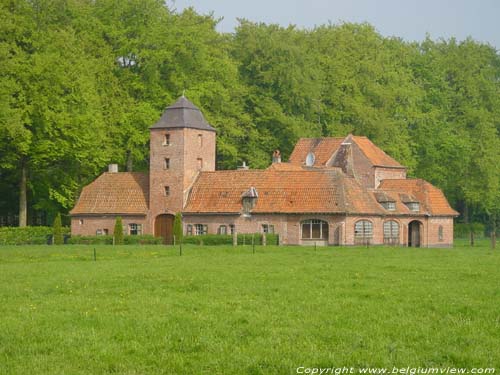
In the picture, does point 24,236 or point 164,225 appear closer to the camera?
point 24,236

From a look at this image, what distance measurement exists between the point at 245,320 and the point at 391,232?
44.6m

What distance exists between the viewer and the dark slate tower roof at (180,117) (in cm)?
6062

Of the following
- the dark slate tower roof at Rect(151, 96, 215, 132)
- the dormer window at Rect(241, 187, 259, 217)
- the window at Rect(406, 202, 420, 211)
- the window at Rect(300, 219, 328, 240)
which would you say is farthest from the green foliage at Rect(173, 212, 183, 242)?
the window at Rect(406, 202, 420, 211)

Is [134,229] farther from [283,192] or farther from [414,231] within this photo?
[414,231]

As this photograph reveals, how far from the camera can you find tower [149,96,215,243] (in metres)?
60.6

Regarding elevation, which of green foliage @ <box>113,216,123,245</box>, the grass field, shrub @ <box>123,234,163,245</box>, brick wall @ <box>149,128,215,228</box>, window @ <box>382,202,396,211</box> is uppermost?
brick wall @ <box>149,128,215,228</box>

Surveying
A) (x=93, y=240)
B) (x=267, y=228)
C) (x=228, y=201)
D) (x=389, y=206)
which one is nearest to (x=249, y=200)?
(x=228, y=201)

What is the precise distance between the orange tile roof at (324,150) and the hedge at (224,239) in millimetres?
15078

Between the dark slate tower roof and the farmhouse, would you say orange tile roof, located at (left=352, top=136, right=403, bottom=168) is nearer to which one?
the farmhouse

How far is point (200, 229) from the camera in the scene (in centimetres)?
6016

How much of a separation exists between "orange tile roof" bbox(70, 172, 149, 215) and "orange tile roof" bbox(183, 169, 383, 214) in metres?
3.56

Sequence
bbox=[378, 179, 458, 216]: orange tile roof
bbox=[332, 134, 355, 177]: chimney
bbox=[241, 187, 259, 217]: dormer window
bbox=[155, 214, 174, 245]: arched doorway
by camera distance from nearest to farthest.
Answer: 1. bbox=[241, 187, 259, 217]: dormer window
2. bbox=[155, 214, 174, 245]: arched doorway
3. bbox=[378, 179, 458, 216]: orange tile roof
4. bbox=[332, 134, 355, 177]: chimney

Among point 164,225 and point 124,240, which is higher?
point 164,225

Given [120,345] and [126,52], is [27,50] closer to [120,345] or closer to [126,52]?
[126,52]
